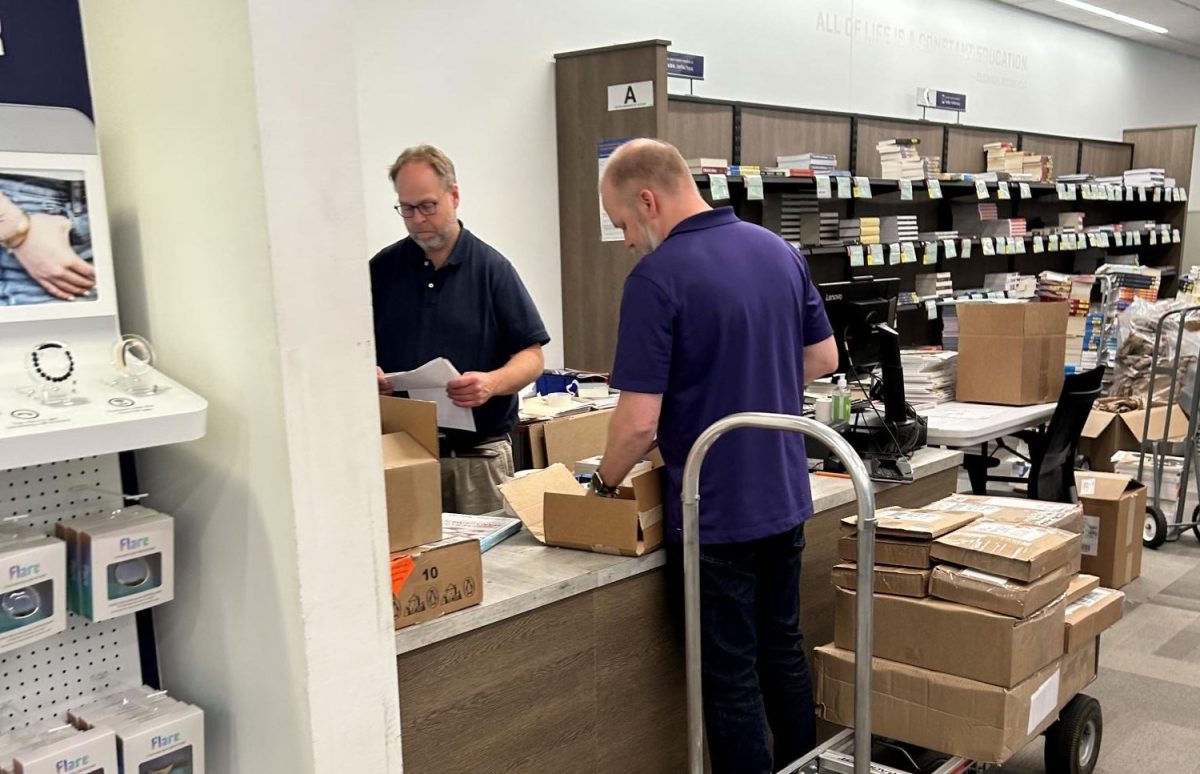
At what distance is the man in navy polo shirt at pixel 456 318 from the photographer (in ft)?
9.13

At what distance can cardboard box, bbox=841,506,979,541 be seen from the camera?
7.30 ft

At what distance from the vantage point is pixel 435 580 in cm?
175

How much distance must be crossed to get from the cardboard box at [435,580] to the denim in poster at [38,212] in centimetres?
67

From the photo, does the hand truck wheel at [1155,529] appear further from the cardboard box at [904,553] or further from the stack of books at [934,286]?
the cardboard box at [904,553]

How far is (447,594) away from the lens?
1.78 metres

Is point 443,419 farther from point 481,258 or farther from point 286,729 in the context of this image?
point 286,729

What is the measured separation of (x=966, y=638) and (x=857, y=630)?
679mm

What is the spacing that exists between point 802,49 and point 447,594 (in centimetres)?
541

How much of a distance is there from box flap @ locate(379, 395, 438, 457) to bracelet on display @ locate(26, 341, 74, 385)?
0.59 meters

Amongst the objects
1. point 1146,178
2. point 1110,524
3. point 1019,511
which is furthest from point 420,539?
point 1146,178

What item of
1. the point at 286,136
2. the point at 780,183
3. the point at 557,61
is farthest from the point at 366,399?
the point at 780,183

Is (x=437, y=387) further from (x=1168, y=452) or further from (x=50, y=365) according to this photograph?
(x=1168, y=452)

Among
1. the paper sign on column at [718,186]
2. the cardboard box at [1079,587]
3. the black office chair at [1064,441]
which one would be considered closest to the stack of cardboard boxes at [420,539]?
the cardboard box at [1079,587]

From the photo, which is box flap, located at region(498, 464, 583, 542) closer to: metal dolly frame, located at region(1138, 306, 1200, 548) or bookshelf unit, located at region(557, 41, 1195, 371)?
bookshelf unit, located at region(557, 41, 1195, 371)
